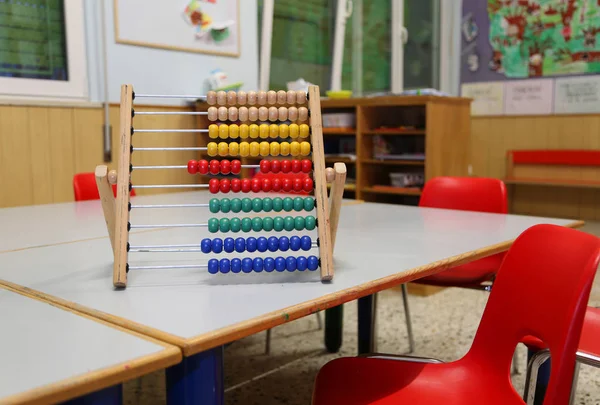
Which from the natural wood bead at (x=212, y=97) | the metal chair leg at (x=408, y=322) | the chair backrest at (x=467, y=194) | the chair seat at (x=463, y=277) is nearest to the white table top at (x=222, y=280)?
the natural wood bead at (x=212, y=97)

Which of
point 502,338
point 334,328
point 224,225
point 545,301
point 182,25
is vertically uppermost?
point 182,25

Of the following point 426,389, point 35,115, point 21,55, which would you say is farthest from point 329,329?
point 21,55

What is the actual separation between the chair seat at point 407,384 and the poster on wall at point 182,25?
10.8 ft

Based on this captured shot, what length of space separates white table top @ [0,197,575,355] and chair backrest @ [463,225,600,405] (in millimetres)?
157

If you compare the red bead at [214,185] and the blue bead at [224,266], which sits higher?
the red bead at [214,185]

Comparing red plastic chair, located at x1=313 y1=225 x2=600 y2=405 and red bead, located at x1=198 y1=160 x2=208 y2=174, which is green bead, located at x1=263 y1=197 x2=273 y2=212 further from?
red plastic chair, located at x1=313 y1=225 x2=600 y2=405

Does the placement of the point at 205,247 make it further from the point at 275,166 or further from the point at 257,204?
the point at 275,166

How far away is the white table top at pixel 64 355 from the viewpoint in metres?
0.73

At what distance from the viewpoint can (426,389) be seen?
4.33 feet

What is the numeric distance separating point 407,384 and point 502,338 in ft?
0.74

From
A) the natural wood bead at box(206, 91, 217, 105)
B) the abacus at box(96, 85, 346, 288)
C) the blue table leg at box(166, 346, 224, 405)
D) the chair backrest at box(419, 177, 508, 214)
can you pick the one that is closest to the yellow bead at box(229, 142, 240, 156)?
the abacus at box(96, 85, 346, 288)

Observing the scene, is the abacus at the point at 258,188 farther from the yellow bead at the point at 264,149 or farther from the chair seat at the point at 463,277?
the chair seat at the point at 463,277

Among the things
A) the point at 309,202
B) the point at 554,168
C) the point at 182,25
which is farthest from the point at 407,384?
the point at 554,168

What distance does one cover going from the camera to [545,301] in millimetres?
1188
